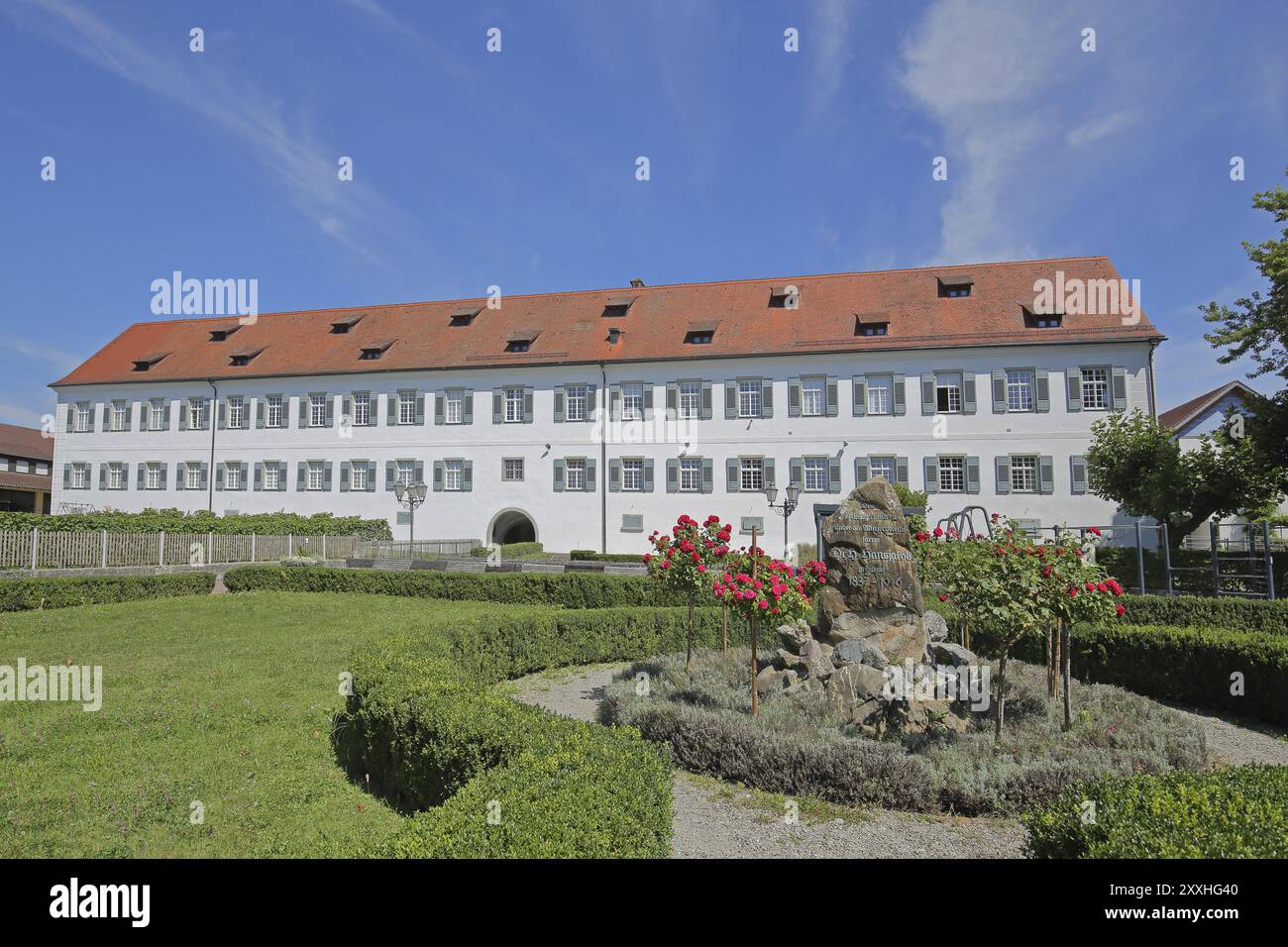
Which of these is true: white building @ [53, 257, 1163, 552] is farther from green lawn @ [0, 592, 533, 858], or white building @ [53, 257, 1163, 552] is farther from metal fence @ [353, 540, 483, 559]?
green lawn @ [0, 592, 533, 858]

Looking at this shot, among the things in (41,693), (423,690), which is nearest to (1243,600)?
(423,690)

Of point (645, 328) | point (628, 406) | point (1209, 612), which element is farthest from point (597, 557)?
point (1209, 612)

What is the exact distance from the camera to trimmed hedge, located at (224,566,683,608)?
57.1 ft

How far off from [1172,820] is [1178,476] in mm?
20979

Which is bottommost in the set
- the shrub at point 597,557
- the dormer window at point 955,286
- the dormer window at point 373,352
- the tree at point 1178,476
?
the shrub at point 597,557

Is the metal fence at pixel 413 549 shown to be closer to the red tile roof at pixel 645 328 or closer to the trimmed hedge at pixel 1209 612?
the red tile roof at pixel 645 328

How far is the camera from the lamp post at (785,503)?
1036 inches

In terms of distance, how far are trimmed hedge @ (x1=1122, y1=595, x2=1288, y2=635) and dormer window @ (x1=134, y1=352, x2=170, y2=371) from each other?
4470 cm

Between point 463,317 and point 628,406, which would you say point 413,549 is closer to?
point 628,406

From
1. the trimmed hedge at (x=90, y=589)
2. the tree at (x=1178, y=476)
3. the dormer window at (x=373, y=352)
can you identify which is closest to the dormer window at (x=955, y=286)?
the tree at (x=1178, y=476)

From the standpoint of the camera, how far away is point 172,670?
10.2 m

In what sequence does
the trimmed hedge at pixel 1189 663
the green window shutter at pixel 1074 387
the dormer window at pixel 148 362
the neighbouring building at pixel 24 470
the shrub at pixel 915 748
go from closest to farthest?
1. the shrub at pixel 915 748
2. the trimmed hedge at pixel 1189 663
3. the green window shutter at pixel 1074 387
4. the dormer window at pixel 148 362
5. the neighbouring building at pixel 24 470

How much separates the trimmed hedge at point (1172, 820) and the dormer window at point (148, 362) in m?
46.5
